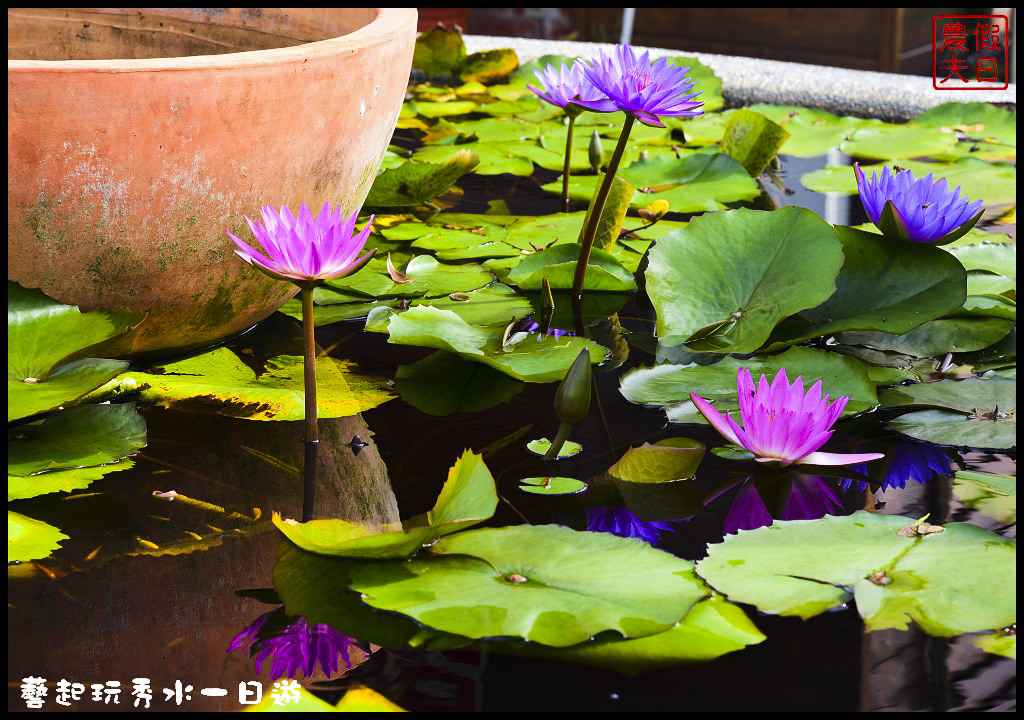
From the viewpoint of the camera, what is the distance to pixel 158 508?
2.01 ft

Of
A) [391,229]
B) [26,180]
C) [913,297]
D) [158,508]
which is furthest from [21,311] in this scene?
[913,297]

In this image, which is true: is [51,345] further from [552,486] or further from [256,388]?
[552,486]

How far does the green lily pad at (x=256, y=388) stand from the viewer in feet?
2.45

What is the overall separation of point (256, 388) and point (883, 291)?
54 cm

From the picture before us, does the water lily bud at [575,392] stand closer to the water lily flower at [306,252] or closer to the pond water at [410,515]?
the pond water at [410,515]

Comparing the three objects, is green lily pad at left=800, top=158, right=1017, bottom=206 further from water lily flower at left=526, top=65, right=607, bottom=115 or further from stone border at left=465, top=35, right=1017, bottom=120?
water lily flower at left=526, top=65, right=607, bottom=115

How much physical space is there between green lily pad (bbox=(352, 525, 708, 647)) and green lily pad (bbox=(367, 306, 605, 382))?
0.22m

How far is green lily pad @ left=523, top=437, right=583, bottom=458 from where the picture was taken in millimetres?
689

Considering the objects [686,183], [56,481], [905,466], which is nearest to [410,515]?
[56,481]

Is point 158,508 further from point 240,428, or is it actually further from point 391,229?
point 391,229

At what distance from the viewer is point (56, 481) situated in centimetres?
64

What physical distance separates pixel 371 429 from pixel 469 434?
7 cm

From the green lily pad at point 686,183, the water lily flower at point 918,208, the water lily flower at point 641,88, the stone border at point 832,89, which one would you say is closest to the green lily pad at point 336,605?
the water lily flower at point 641,88

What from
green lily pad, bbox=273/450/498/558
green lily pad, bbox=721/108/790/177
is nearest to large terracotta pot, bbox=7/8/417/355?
green lily pad, bbox=273/450/498/558
